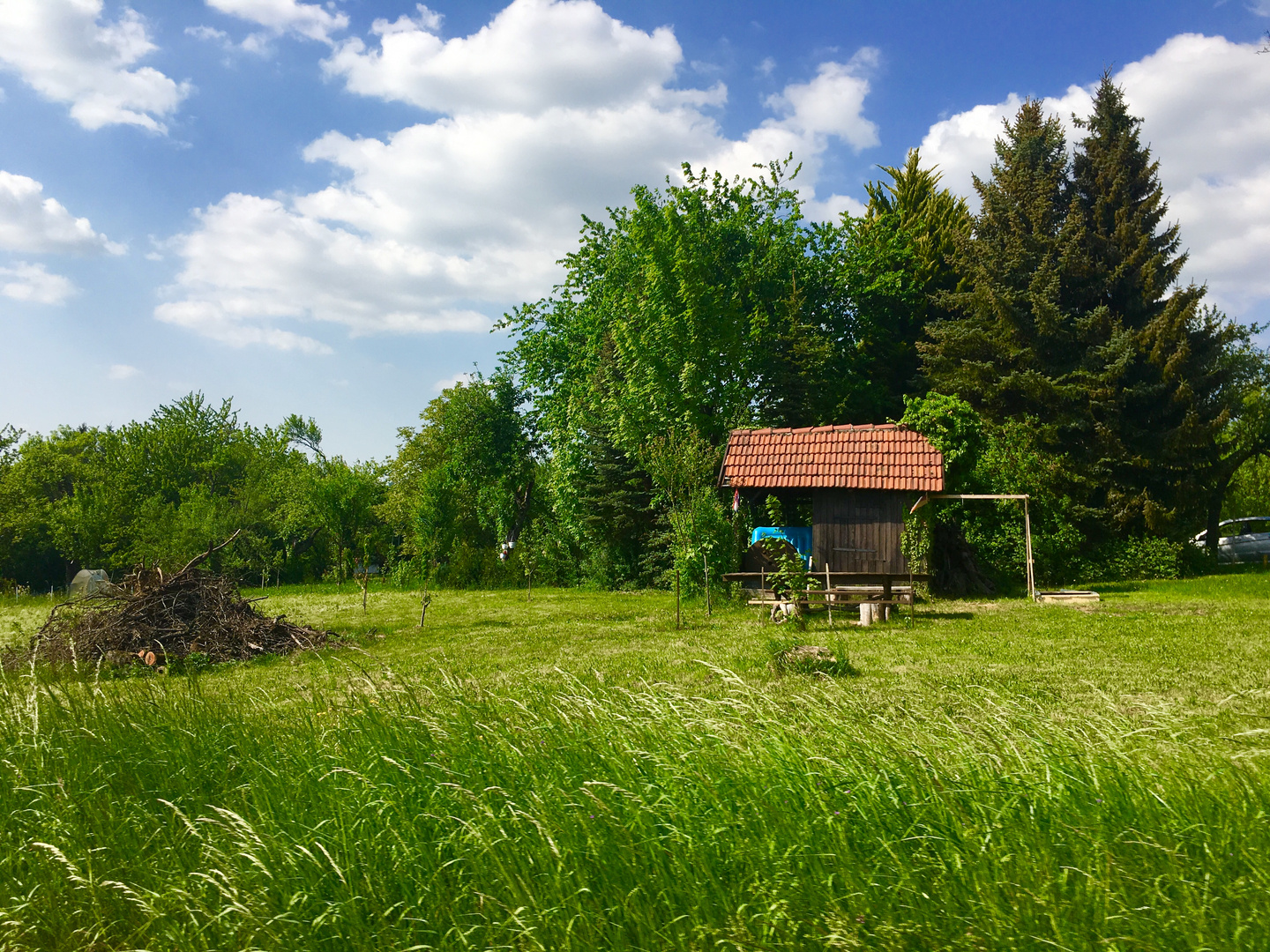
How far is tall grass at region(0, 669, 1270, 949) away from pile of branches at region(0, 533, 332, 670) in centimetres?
774

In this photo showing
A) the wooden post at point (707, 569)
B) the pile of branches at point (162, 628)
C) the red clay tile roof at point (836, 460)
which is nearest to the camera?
the pile of branches at point (162, 628)

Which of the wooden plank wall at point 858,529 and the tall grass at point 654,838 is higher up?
A: the wooden plank wall at point 858,529

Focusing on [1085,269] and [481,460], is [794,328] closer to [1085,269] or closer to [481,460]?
[1085,269]

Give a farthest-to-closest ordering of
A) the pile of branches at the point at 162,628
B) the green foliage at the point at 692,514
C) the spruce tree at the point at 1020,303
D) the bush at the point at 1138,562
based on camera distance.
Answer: the spruce tree at the point at 1020,303 → the bush at the point at 1138,562 → the green foliage at the point at 692,514 → the pile of branches at the point at 162,628

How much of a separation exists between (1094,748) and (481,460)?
32061 mm

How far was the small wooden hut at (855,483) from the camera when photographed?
58.7ft

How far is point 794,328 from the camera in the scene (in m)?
26.3

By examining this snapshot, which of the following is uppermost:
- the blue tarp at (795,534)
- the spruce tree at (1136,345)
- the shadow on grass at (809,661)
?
the spruce tree at (1136,345)

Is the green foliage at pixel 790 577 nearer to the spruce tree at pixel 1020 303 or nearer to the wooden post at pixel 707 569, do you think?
the wooden post at pixel 707 569

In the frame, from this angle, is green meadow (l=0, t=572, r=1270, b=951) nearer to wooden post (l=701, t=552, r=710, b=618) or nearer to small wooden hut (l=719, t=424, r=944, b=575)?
wooden post (l=701, t=552, r=710, b=618)

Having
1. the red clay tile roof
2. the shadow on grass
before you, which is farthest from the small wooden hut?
the shadow on grass

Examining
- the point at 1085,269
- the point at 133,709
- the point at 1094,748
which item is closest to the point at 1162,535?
the point at 1085,269

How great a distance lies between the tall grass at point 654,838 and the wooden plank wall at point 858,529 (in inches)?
559

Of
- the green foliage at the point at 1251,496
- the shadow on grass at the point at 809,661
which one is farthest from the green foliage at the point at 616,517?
the green foliage at the point at 1251,496
